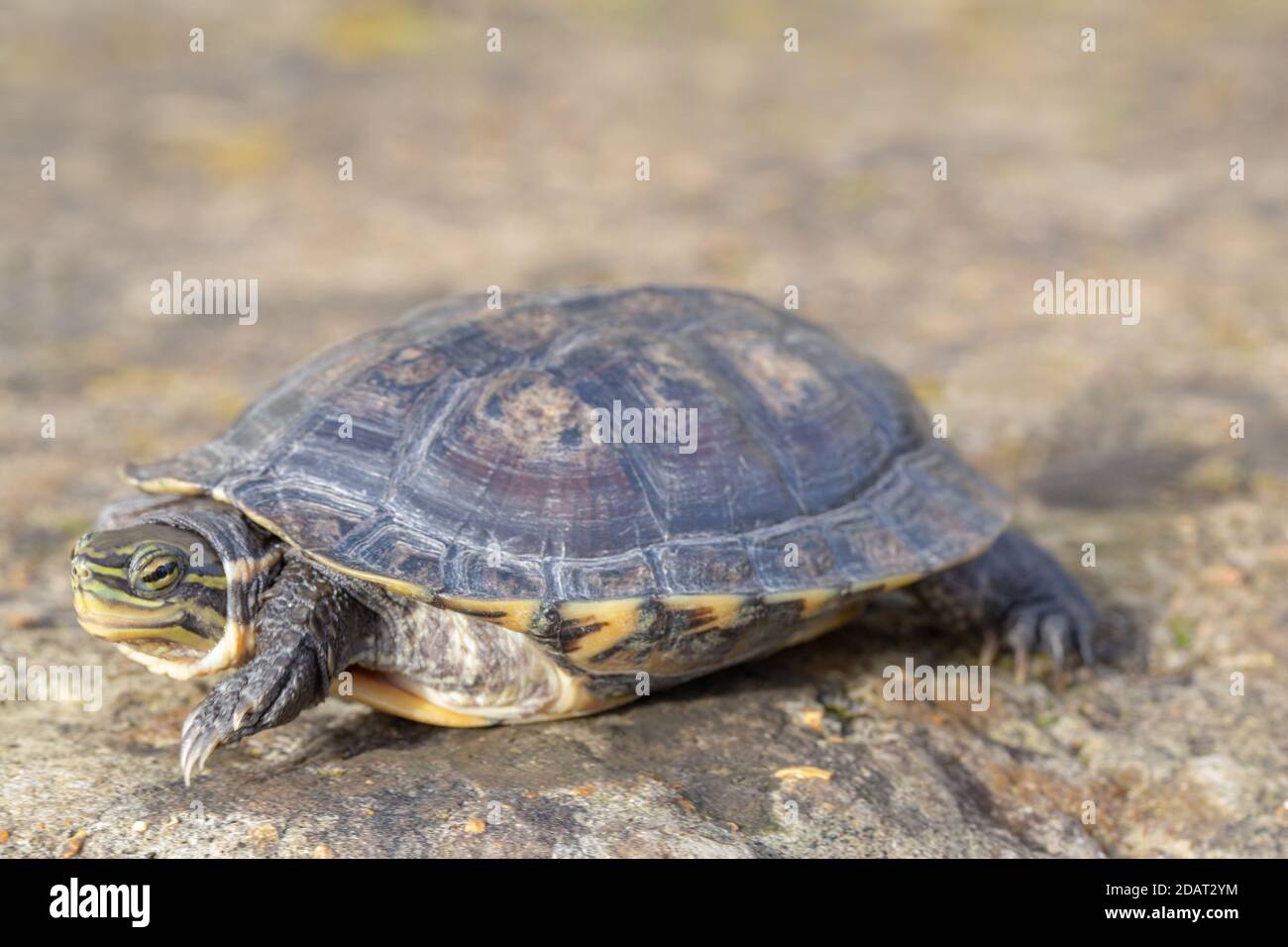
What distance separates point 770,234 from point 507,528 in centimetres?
742

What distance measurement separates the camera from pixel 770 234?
11188mm

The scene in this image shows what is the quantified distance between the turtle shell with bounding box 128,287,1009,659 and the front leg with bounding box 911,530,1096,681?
351 millimetres

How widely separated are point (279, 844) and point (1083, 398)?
20.5 feet

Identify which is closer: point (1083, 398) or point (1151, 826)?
point (1151, 826)

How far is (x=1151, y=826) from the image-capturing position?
4.65 metres

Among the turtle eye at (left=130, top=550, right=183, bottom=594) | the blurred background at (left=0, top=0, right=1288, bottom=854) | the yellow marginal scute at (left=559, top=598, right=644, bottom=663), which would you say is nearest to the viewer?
the turtle eye at (left=130, top=550, right=183, bottom=594)

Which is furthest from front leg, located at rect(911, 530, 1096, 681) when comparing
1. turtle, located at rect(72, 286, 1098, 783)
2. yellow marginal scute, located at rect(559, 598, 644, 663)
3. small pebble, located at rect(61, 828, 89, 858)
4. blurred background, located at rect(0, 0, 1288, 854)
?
small pebble, located at rect(61, 828, 89, 858)

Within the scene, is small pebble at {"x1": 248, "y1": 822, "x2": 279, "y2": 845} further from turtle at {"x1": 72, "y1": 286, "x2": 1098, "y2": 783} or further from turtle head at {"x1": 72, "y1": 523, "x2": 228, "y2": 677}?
turtle head at {"x1": 72, "y1": 523, "x2": 228, "y2": 677}

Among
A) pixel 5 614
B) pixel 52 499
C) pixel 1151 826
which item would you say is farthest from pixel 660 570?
pixel 52 499

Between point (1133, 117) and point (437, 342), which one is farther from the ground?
point (1133, 117)

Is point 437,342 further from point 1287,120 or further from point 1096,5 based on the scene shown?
point 1096,5

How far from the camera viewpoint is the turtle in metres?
4.24

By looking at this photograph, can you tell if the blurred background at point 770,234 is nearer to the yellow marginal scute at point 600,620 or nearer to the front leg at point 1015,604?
the front leg at point 1015,604

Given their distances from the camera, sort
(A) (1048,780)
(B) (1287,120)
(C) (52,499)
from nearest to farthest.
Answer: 1. (A) (1048,780)
2. (C) (52,499)
3. (B) (1287,120)
